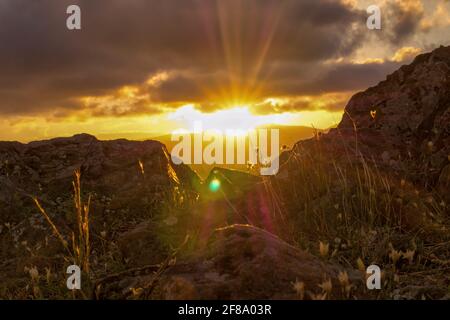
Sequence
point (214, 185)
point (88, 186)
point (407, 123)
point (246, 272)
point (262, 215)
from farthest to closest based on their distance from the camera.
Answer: point (88, 186), point (407, 123), point (214, 185), point (262, 215), point (246, 272)

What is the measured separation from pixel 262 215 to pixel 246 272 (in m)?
3.85

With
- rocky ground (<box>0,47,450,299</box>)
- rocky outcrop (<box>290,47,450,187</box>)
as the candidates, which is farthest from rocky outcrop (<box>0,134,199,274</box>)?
rocky outcrop (<box>290,47,450,187</box>)

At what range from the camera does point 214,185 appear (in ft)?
30.1

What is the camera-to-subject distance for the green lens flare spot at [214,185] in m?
8.88

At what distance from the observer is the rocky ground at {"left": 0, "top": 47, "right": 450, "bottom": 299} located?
4254 mm

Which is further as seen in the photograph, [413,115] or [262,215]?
[413,115]

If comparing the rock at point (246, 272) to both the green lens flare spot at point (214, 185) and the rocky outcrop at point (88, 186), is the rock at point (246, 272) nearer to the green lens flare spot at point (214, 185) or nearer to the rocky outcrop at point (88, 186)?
the rocky outcrop at point (88, 186)

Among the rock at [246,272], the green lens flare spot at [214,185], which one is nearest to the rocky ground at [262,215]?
the rock at [246,272]

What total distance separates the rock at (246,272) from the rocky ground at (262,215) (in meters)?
0.01

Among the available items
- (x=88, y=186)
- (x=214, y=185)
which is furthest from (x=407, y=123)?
(x=88, y=186)

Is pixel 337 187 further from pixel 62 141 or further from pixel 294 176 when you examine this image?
pixel 62 141

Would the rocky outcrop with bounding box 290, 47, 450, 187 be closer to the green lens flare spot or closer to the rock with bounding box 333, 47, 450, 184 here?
the rock with bounding box 333, 47, 450, 184

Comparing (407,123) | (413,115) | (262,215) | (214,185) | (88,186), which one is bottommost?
(262,215)

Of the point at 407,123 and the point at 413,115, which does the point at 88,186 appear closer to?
the point at 407,123
